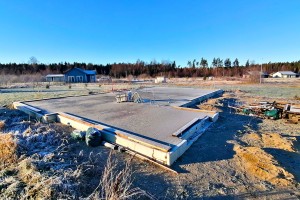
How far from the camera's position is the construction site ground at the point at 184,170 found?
2.91m

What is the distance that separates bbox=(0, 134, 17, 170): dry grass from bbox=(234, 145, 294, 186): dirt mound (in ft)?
14.2

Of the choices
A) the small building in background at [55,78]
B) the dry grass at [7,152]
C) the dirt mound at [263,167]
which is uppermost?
the small building in background at [55,78]

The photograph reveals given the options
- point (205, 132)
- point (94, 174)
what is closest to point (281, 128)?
point (205, 132)

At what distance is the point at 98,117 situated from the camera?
6.81m

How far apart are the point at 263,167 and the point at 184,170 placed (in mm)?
1459

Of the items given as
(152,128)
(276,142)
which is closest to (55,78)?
(152,128)

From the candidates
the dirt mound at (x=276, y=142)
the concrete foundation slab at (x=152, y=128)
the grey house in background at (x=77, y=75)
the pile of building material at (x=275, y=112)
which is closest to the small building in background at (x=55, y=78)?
the grey house in background at (x=77, y=75)

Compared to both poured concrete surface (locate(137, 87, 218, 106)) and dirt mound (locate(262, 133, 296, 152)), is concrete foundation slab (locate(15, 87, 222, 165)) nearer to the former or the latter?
dirt mound (locate(262, 133, 296, 152))

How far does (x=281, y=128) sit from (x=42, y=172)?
268 inches

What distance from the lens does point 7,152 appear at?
372cm

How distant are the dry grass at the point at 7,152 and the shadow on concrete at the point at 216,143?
3023 millimetres

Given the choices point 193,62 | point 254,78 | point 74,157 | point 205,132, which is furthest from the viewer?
point 193,62

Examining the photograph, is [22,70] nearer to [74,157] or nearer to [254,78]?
[254,78]

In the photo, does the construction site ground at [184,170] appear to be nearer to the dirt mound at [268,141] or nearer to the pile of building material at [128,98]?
the dirt mound at [268,141]
